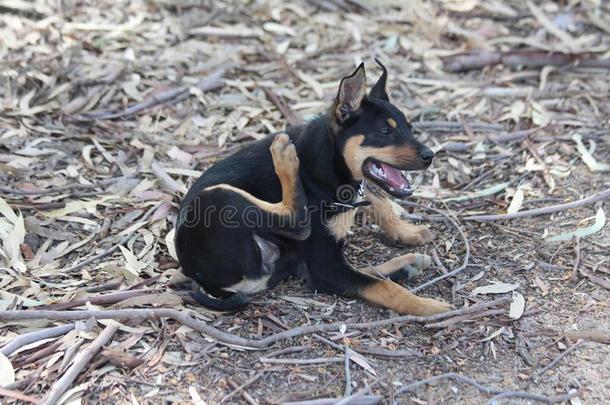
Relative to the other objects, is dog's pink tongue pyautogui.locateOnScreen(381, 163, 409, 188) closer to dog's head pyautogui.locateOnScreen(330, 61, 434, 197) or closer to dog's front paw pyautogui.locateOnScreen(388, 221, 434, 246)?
dog's head pyautogui.locateOnScreen(330, 61, 434, 197)

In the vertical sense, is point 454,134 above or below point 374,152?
below

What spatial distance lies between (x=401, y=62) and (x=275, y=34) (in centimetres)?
151

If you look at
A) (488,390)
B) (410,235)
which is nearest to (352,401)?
(488,390)

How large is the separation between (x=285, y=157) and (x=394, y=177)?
0.81 m

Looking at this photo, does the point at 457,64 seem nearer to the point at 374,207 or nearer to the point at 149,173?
the point at 374,207

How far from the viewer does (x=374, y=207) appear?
18.6 ft

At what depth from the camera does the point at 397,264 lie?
523 cm

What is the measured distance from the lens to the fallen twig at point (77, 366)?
3.92 metres

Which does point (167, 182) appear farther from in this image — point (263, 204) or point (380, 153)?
point (380, 153)

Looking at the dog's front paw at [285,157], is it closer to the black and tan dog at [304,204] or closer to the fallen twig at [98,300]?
the black and tan dog at [304,204]

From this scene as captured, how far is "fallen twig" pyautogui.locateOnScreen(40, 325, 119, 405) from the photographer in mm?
3925

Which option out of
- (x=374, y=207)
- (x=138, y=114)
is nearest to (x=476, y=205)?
(x=374, y=207)

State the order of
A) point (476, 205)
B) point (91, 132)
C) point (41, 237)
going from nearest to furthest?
point (41, 237) → point (476, 205) → point (91, 132)

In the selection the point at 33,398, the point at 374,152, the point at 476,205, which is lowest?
the point at 476,205
